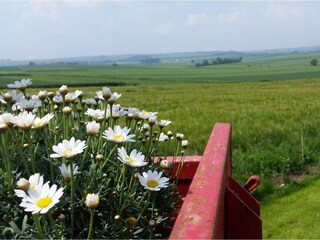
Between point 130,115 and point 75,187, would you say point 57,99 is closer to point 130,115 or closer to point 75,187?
point 130,115

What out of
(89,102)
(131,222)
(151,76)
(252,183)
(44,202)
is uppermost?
(89,102)

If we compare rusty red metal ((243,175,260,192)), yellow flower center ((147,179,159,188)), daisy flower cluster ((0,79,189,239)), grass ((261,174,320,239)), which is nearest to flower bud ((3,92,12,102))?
daisy flower cluster ((0,79,189,239))

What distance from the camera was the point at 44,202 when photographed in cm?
110

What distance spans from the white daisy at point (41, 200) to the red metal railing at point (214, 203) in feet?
0.97

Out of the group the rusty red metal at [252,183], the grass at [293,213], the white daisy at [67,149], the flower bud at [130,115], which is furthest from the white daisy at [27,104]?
the grass at [293,213]

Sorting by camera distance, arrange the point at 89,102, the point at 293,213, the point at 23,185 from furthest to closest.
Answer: the point at 293,213
the point at 89,102
the point at 23,185

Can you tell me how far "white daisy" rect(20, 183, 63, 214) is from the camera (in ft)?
3.48

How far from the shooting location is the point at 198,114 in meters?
12.4

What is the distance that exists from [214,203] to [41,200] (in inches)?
17.8

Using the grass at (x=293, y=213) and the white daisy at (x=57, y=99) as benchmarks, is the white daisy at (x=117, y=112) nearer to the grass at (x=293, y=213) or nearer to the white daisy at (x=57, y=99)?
the white daisy at (x=57, y=99)


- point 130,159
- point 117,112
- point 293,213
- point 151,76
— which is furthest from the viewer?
point 151,76

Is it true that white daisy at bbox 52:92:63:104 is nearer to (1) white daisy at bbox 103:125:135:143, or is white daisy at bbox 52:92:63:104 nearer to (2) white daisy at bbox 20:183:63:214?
(1) white daisy at bbox 103:125:135:143

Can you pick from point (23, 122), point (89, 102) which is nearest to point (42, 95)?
point (89, 102)

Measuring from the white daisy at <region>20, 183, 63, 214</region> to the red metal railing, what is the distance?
296 millimetres
